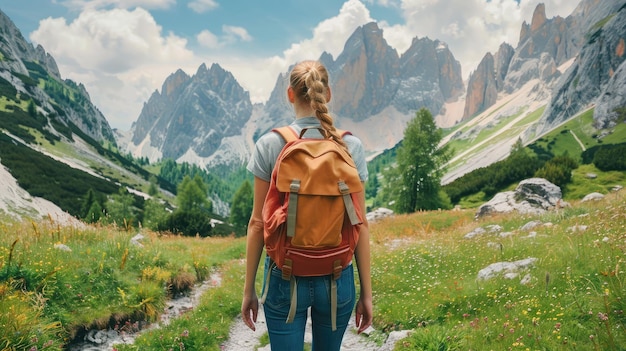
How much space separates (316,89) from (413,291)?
7.03m

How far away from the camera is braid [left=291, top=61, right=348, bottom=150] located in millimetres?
2834

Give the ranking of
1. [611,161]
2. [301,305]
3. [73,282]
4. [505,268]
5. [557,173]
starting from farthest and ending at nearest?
1. [611,161]
2. [557,173]
3. [505,268]
4. [73,282]
5. [301,305]

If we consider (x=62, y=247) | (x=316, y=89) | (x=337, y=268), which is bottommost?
(x=62, y=247)

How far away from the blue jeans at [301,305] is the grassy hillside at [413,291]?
2732mm

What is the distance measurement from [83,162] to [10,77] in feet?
249

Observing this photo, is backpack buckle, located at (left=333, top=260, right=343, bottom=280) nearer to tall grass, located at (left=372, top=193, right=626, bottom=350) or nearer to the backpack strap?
the backpack strap

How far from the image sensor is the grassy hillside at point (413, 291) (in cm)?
505

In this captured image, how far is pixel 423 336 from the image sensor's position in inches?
214

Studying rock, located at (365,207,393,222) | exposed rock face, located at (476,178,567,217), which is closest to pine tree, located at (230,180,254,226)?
rock, located at (365,207,393,222)

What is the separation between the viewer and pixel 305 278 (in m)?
2.84

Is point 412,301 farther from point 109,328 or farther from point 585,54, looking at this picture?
point 585,54

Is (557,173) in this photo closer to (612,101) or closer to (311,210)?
(311,210)

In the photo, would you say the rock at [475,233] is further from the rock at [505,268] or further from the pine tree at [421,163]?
the pine tree at [421,163]

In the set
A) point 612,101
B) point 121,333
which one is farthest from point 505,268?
point 612,101
